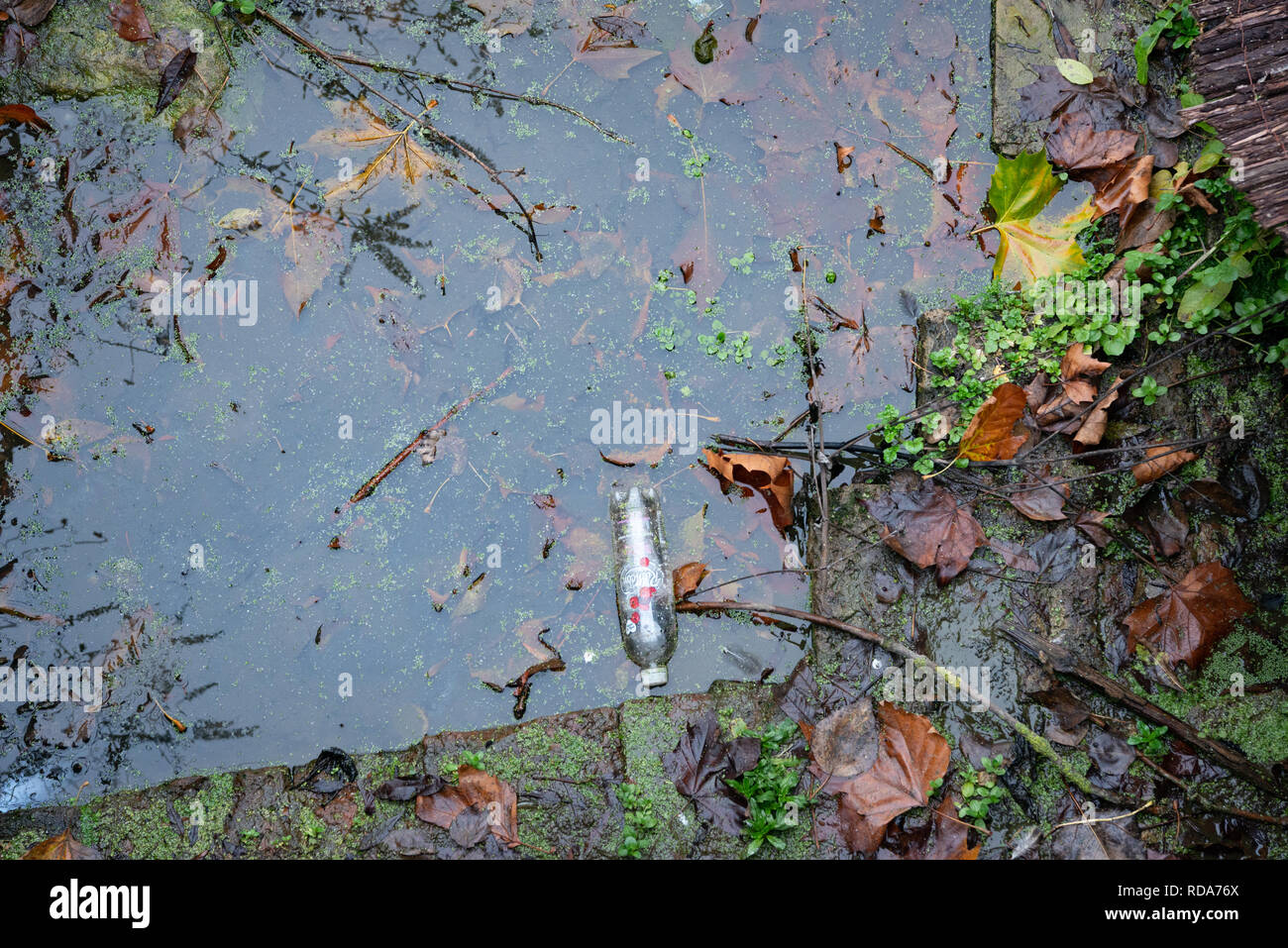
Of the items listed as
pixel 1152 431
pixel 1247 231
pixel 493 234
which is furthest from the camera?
pixel 493 234

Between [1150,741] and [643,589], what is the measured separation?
73.4 inches

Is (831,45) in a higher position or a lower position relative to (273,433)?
higher

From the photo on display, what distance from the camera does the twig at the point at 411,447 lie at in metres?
2.84

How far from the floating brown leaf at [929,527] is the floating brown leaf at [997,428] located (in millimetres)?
195

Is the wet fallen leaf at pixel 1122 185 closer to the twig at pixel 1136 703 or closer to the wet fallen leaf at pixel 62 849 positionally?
the twig at pixel 1136 703

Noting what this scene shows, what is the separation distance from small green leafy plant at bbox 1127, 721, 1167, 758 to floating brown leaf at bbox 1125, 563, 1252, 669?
0.26 metres

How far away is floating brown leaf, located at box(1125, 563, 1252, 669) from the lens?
2.60 meters

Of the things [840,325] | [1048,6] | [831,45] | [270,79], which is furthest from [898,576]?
[270,79]

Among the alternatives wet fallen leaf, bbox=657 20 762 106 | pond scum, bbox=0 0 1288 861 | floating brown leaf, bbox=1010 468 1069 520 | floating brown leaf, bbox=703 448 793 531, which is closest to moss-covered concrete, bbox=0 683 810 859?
pond scum, bbox=0 0 1288 861

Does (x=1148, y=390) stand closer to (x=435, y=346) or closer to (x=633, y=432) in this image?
(x=633, y=432)

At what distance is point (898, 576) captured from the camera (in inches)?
108

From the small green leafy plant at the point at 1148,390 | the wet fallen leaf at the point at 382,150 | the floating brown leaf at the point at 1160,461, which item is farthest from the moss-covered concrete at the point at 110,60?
the floating brown leaf at the point at 1160,461

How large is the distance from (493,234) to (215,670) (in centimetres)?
197

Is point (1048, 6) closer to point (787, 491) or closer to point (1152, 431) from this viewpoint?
point (1152, 431)
